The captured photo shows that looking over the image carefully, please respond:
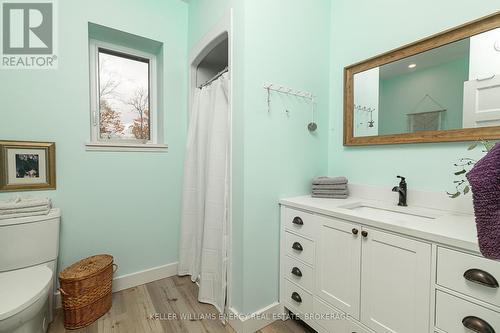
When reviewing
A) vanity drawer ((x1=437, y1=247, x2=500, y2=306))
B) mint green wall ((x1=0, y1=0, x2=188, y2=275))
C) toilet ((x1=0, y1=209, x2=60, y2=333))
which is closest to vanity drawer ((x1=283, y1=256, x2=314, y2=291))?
vanity drawer ((x1=437, y1=247, x2=500, y2=306))

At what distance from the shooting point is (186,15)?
7.35 feet

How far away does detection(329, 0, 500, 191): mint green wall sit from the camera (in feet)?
4.32

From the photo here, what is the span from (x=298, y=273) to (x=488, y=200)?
1207mm

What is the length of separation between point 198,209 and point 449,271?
65.6 inches

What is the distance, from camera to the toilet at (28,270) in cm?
114

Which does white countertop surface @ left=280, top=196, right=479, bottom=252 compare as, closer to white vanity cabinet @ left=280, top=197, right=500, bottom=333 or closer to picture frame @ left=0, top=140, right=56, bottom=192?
white vanity cabinet @ left=280, top=197, right=500, bottom=333

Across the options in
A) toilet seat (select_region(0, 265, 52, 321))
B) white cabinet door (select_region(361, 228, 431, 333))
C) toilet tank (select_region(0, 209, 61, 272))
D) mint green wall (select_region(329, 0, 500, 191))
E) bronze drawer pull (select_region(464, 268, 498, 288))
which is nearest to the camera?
bronze drawer pull (select_region(464, 268, 498, 288))

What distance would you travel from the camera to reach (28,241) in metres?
1.48

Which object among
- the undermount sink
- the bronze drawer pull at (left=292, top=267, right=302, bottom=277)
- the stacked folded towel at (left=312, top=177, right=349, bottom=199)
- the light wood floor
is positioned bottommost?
the light wood floor

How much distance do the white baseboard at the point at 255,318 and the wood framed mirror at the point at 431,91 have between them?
4.36ft

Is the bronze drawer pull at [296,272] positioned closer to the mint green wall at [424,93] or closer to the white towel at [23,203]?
the mint green wall at [424,93]

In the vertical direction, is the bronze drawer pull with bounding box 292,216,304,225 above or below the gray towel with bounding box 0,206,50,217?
below

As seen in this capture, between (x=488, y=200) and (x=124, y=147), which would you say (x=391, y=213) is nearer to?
(x=488, y=200)

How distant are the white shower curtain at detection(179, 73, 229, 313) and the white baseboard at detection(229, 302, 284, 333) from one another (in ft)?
0.41
